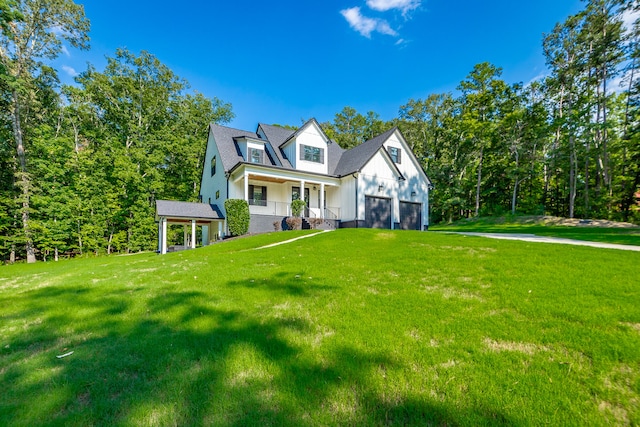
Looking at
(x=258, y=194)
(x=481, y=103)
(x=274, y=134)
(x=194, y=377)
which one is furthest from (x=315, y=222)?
(x=481, y=103)

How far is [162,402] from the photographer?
6.95 feet

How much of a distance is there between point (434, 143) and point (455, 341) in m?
33.7

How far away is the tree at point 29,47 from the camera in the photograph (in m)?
17.8

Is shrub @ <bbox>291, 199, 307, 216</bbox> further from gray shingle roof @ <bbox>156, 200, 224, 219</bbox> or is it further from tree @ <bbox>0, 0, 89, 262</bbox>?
tree @ <bbox>0, 0, 89, 262</bbox>

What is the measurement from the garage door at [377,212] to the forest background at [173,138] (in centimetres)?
1351

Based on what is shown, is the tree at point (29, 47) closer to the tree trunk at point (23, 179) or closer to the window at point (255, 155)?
the tree trunk at point (23, 179)

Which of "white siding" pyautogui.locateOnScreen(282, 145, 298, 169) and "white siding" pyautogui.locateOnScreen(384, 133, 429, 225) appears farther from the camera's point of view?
"white siding" pyautogui.locateOnScreen(384, 133, 429, 225)

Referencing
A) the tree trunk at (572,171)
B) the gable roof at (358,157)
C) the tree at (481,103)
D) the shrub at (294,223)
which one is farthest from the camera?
the tree at (481,103)

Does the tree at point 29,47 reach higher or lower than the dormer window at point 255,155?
higher

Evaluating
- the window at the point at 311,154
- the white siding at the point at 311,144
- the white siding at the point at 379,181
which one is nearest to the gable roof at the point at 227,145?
the white siding at the point at 311,144

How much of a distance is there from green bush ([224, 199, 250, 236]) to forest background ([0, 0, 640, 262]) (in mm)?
11113

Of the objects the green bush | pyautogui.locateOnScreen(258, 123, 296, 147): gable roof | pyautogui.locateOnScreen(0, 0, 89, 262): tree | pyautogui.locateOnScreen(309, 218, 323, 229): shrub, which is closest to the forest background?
pyautogui.locateOnScreen(0, 0, 89, 262): tree

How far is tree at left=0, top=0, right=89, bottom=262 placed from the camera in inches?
701

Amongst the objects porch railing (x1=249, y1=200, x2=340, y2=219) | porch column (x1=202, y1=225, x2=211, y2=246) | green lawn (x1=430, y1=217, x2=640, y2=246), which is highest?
porch railing (x1=249, y1=200, x2=340, y2=219)
